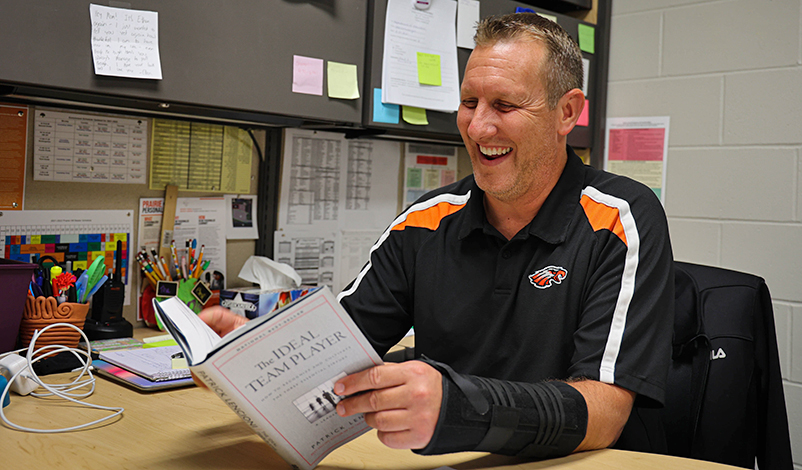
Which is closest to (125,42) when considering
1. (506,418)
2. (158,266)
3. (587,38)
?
(158,266)

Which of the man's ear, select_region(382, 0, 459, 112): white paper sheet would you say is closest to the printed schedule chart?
select_region(382, 0, 459, 112): white paper sheet

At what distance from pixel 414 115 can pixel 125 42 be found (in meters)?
0.73

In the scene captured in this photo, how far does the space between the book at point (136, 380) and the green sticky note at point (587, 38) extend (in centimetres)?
162

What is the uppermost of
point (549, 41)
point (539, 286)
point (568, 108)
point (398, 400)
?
point (549, 41)

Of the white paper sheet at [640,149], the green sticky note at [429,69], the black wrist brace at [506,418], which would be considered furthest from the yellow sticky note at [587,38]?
the black wrist brace at [506,418]

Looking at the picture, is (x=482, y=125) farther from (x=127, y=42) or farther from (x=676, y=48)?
(x=676, y=48)

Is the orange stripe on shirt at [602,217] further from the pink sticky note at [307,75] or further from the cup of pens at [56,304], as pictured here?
the cup of pens at [56,304]

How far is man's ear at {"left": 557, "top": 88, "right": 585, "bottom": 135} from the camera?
4.14ft

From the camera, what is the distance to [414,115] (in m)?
1.73

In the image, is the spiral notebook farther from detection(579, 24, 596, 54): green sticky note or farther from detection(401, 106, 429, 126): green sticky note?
detection(579, 24, 596, 54): green sticky note

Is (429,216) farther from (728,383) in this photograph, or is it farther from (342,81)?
(728,383)

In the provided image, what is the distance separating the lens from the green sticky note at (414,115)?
1.70 m

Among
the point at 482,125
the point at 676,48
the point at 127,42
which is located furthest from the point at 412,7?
the point at 676,48

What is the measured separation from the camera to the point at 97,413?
1.06 meters
